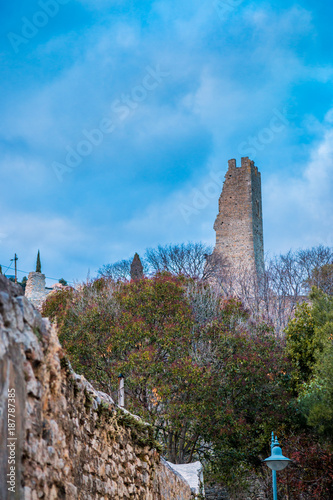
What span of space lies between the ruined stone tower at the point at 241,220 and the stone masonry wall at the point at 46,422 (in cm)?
3349

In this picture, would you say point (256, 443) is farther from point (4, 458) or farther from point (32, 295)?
point (32, 295)

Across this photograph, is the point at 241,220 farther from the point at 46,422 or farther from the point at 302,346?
the point at 46,422

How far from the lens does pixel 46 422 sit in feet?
10.6

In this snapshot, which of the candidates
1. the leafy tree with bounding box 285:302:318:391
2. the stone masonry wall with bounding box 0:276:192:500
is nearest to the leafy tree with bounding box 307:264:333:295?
the leafy tree with bounding box 285:302:318:391

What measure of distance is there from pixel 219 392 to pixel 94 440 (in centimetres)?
1118

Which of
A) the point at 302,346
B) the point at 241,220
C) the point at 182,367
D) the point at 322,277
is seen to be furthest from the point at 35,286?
the point at 182,367

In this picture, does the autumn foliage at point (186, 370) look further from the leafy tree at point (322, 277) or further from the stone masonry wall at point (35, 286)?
the stone masonry wall at point (35, 286)

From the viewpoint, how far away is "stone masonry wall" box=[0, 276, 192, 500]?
2.72 meters

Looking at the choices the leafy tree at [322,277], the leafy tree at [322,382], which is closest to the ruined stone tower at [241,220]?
the leafy tree at [322,277]

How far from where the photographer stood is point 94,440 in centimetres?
449

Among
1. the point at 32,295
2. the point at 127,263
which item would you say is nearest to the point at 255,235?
the point at 127,263

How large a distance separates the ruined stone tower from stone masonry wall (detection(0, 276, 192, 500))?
33489 millimetres

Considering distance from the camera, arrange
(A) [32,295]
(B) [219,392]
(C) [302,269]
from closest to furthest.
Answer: (B) [219,392], (C) [302,269], (A) [32,295]

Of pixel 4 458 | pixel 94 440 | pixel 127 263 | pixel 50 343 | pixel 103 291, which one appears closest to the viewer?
pixel 4 458
